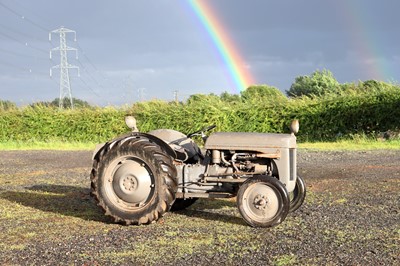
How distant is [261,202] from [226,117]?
1934cm

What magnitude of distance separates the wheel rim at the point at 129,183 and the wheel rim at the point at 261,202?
1.36 m

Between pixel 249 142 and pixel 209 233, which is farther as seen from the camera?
pixel 249 142

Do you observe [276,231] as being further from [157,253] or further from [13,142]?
[13,142]

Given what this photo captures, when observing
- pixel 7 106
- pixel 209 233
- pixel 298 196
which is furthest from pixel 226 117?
pixel 209 233

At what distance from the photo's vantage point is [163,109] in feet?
91.8

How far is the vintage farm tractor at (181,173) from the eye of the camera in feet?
23.2

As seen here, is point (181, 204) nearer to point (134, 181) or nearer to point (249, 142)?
point (134, 181)

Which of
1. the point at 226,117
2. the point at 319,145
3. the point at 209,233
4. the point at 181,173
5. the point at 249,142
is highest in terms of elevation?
the point at 226,117

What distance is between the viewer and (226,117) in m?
26.2

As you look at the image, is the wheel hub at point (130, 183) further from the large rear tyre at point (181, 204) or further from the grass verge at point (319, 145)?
the grass verge at point (319, 145)

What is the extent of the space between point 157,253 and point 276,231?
178cm

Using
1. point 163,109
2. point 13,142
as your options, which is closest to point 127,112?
point 163,109

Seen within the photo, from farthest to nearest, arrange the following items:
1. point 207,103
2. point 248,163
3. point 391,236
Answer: point 207,103
point 248,163
point 391,236

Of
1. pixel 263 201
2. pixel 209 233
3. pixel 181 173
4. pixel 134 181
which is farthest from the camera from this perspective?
pixel 181 173
